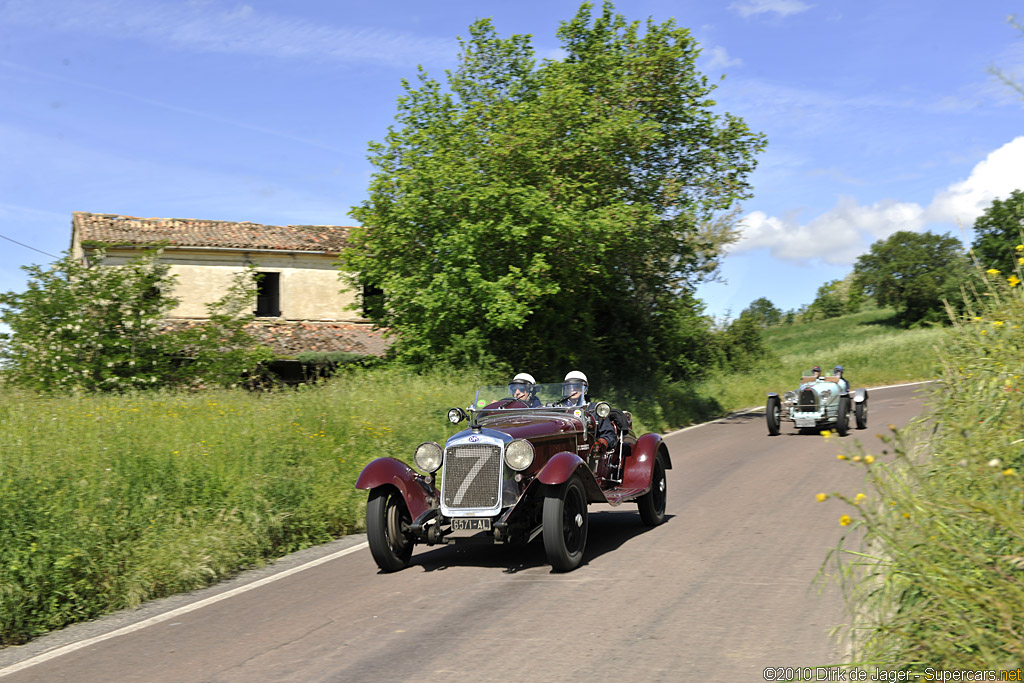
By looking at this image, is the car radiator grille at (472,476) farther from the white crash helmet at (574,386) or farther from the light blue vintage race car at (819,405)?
the light blue vintage race car at (819,405)

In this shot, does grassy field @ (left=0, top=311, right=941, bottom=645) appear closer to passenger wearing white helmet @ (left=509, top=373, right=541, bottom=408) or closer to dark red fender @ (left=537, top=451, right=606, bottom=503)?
passenger wearing white helmet @ (left=509, top=373, right=541, bottom=408)

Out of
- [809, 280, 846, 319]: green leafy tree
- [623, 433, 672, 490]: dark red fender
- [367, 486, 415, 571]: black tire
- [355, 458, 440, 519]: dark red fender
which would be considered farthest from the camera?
[809, 280, 846, 319]: green leafy tree

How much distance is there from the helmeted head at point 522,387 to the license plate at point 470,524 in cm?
226

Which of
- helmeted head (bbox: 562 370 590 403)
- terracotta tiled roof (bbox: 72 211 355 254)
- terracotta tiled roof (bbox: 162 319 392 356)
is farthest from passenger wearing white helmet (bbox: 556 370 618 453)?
terracotta tiled roof (bbox: 72 211 355 254)

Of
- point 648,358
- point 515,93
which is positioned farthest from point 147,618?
point 648,358

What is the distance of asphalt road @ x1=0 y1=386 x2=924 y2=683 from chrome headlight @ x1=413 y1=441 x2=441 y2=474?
3.13 ft

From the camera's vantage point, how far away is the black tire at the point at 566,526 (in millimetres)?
7898

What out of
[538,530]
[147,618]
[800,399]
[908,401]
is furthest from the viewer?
[908,401]

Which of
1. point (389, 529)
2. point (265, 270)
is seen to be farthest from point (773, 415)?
point (265, 270)

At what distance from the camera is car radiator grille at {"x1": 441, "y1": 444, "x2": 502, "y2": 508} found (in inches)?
327

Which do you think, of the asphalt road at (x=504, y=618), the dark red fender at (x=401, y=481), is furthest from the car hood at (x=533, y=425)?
the asphalt road at (x=504, y=618)

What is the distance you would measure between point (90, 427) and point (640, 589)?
6.89 m

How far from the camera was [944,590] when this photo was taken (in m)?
3.95

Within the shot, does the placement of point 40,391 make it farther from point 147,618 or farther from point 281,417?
point 147,618
